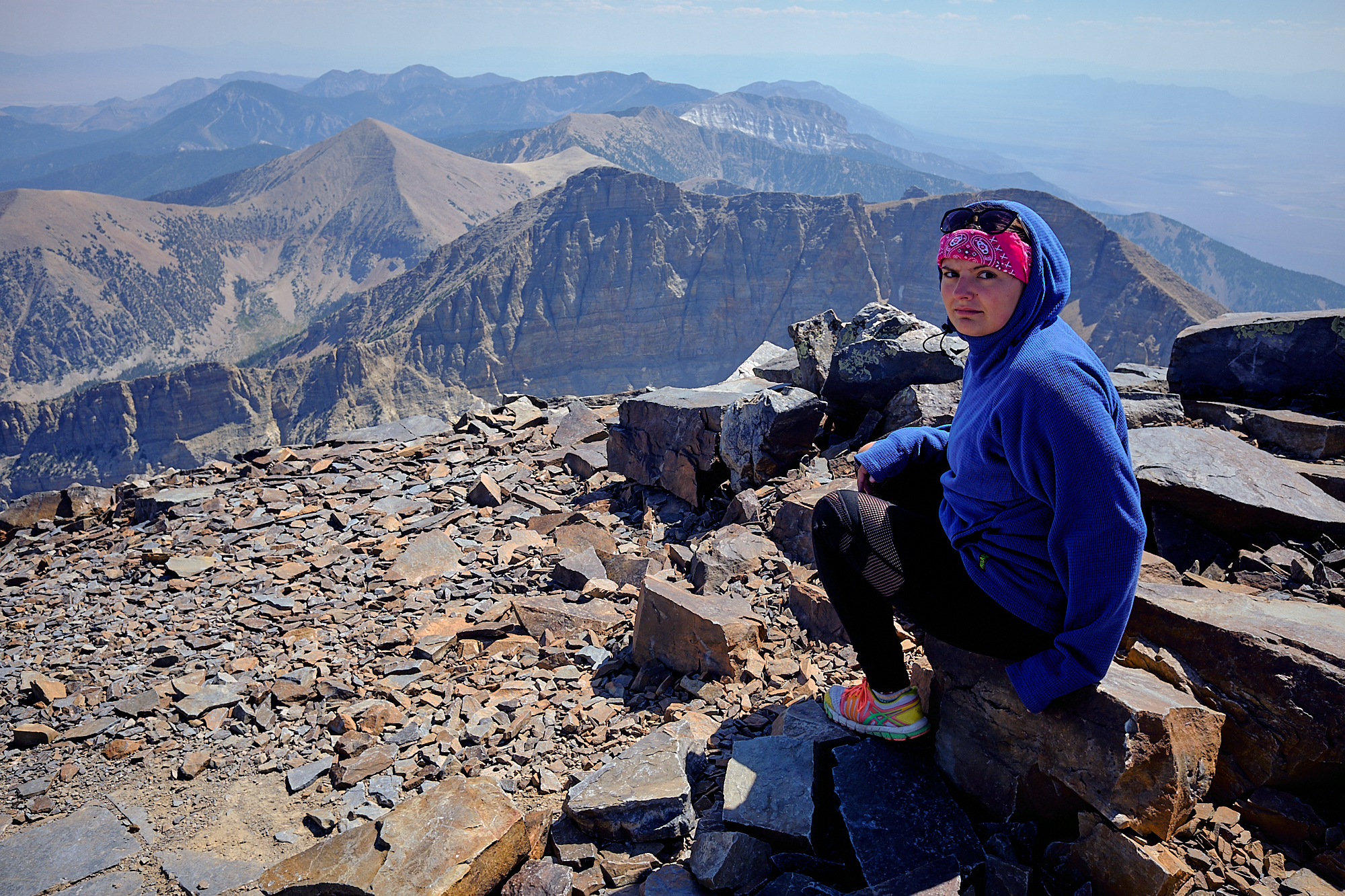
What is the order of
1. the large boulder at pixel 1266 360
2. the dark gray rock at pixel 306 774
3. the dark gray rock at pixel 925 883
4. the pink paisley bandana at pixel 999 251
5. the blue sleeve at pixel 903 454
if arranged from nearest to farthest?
the dark gray rock at pixel 925 883 < the pink paisley bandana at pixel 999 251 < the blue sleeve at pixel 903 454 < the dark gray rock at pixel 306 774 < the large boulder at pixel 1266 360

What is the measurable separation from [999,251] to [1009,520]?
3.39ft

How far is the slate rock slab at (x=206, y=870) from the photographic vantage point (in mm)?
3422

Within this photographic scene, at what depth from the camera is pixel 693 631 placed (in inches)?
180

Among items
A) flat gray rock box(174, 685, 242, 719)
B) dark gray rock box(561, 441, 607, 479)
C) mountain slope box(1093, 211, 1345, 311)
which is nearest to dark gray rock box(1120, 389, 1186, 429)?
dark gray rock box(561, 441, 607, 479)

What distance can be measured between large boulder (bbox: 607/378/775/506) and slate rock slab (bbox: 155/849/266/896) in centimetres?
503

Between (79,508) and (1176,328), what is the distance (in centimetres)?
11766

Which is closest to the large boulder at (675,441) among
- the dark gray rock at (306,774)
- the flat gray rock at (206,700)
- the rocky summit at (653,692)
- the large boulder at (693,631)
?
the rocky summit at (653,692)

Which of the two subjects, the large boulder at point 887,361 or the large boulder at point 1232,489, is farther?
the large boulder at point 887,361

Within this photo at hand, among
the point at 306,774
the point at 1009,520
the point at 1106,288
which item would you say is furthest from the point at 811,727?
the point at 1106,288

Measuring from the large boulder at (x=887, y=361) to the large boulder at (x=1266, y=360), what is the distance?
89.3 inches

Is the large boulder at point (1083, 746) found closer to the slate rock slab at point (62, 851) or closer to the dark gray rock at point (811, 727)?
the dark gray rock at point (811, 727)

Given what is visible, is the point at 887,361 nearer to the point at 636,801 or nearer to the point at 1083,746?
the point at 1083,746

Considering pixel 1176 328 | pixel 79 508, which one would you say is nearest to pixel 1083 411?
pixel 79 508

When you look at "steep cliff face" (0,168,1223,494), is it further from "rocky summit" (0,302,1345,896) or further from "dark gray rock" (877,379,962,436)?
"dark gray rock" (877,379,962,436)
